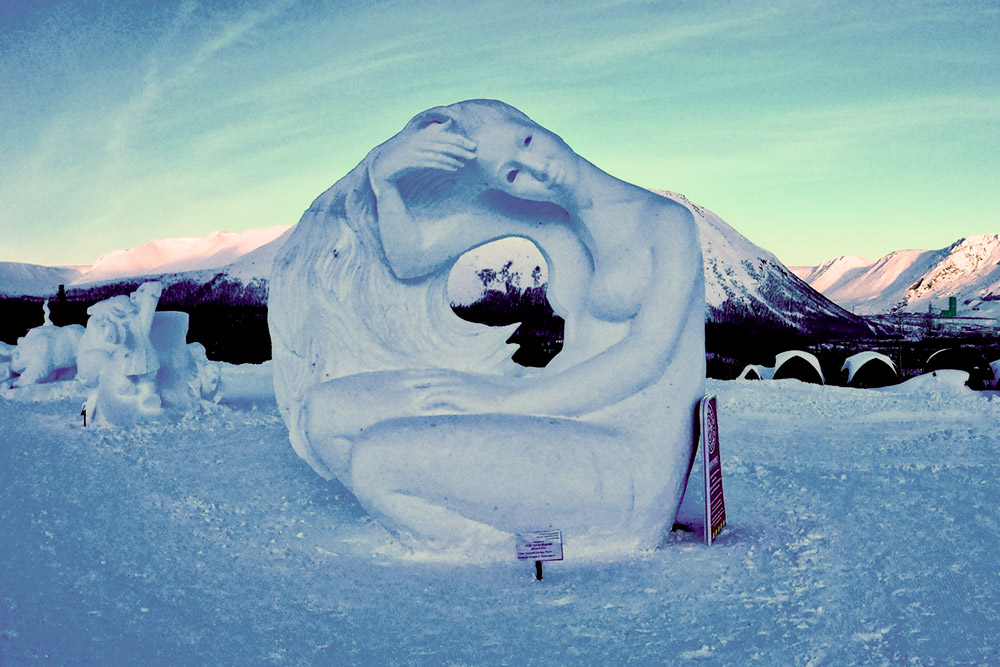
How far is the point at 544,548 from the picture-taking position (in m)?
3.83

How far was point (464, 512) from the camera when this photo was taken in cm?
411

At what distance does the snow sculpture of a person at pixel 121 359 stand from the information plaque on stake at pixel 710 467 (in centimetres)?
551

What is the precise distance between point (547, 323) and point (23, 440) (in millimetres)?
8440

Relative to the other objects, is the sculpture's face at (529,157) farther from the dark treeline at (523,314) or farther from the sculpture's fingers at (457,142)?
the dark treeline at (523,314)

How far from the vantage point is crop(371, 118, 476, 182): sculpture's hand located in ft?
14.2

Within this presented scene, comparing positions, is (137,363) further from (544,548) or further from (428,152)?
(544,548)

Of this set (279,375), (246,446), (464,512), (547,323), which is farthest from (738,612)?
(547,323)

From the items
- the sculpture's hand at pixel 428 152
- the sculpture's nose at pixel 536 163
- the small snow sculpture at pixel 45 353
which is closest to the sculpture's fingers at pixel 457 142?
the sculpture's hand at pixel 428 152

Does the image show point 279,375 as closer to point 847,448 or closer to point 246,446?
point 246,446

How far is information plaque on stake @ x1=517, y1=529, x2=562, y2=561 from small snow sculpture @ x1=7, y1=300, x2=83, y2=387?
7780mm

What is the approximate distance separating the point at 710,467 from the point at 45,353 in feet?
27.4

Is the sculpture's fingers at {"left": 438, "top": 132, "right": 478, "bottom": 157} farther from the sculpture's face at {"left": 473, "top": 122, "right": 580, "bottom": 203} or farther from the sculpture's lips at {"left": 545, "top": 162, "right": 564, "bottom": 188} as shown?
the sculpture's lips at {"left": 545, "top": 162, "right": 564, "bottom": 188}

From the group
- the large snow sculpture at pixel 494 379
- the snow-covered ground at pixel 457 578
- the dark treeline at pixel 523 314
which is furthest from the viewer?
the dark treeline at pixel 523 314

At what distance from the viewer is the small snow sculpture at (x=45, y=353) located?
9.77m
